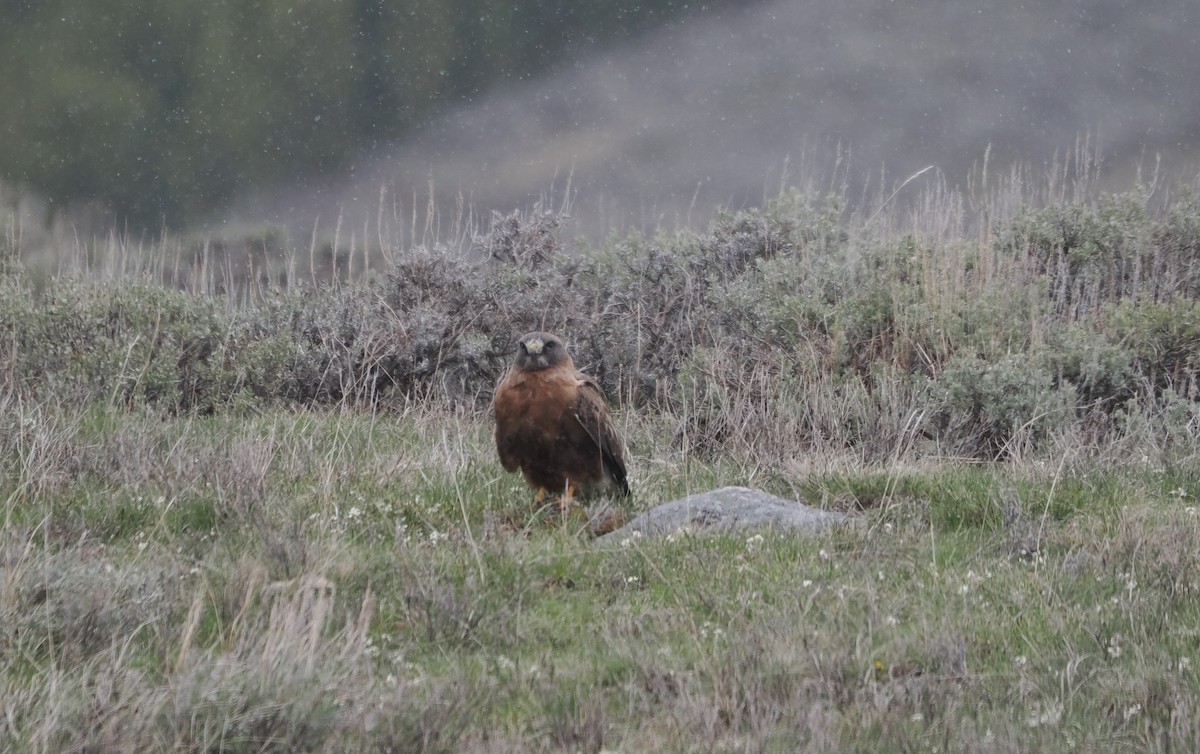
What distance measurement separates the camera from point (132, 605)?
4.02 meters

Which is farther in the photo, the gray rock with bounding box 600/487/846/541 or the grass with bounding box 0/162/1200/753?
the gray rock with bounding box 600/487/846/541

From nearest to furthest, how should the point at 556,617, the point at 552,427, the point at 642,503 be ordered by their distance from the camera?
the point at 556,617
the point at 552,427
the point at 642,503

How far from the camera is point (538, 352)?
20.7ft

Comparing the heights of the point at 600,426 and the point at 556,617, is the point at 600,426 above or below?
above

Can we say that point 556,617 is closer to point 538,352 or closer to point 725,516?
point 725,516

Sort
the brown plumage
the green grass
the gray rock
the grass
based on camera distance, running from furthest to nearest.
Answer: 1. the brown plumage
2. the gray rock
3. the grass
4. the green grass

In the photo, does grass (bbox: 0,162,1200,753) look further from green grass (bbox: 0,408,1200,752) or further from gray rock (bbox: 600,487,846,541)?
gray rock (bbox: 600,487,846,541)

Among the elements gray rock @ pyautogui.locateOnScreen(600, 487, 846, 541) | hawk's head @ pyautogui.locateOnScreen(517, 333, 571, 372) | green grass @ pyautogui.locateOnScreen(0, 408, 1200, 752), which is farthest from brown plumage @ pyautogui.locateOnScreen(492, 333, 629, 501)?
gray rock @ pyautogui.locateOnScreen(600, 487, 846, 541)

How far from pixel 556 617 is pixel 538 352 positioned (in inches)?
84.8

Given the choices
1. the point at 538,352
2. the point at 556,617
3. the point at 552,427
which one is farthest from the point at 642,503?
the point at 556,617

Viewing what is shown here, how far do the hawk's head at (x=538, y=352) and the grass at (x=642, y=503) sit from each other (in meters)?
0.70

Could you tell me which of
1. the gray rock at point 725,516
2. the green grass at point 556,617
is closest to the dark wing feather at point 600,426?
the green grass at point 556,617

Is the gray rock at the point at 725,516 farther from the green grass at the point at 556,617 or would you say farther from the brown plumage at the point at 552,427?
the brown plumage at the point at 552,427

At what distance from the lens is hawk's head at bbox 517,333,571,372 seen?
6273 millimetres
